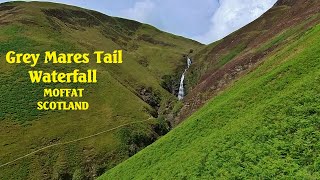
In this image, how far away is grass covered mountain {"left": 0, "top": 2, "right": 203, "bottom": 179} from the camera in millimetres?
65938

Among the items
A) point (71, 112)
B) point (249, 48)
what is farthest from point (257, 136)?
point (71, 112)

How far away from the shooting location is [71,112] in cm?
8119

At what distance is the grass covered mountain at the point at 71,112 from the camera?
65.9m

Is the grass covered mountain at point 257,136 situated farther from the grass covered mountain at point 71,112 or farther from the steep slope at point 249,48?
the grass covered mountain at point 71,112

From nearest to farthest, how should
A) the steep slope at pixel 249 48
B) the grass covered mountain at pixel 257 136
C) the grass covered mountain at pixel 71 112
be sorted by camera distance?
1. the grass covered mountain at pixel 257 136
2. the steep slope at pixel 249 48
3. the grass covered mountain at pixel 71 112

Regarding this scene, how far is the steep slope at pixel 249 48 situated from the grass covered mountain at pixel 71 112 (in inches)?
420

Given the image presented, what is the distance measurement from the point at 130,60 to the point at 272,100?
94.7m

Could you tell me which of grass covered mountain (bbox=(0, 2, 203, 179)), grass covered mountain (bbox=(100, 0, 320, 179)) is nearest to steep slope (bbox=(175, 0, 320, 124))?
grass covered mountain (bbox=(0, 2, 203, 179))

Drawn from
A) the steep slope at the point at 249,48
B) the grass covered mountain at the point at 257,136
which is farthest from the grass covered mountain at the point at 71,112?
the grass covered mountain at the point at 257,136

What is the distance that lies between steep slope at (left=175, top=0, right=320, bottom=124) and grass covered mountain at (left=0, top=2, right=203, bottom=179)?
35.0 feet

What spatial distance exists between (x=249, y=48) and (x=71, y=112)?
124ft

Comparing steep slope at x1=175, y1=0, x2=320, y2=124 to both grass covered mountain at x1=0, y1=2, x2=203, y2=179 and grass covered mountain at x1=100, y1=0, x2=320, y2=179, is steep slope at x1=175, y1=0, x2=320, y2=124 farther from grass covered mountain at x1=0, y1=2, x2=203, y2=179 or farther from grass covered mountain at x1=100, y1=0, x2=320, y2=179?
grass covered mountain at x1=100, y1=0, x2=320, y2=179

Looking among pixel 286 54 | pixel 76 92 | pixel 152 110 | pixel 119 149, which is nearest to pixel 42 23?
pixel 76 92

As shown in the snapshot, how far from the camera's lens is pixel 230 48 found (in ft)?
367
